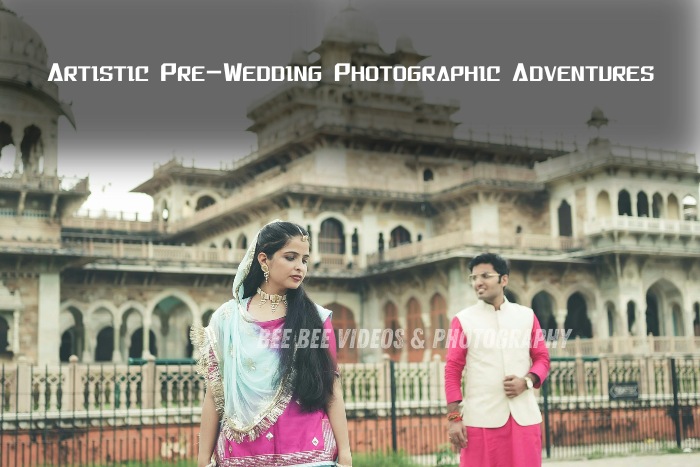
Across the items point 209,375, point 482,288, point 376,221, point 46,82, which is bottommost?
point 209,375

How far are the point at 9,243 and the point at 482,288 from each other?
20.9 m

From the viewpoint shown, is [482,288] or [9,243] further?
[9,243]

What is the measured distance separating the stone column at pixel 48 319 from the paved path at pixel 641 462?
16.3 meters

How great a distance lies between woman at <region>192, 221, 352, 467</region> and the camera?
11.7ft

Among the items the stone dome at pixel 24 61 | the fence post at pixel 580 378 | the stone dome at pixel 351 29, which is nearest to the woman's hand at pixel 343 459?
the fence post at pixel 580 378

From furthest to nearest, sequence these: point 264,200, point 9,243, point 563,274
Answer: point 264,200
point 563,274
point 9,243

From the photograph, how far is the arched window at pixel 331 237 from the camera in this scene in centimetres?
2917

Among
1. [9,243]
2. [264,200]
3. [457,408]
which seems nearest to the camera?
[457,408]

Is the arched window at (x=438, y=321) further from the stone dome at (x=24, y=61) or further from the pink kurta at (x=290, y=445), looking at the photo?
the pink kurta at (x=290, y=445)

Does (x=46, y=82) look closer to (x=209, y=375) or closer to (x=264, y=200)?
(x=264, y=200)

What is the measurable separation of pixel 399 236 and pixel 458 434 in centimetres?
2520

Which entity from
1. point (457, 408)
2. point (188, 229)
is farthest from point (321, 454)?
point (188, 229)

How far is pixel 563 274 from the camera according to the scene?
2648 centimetres

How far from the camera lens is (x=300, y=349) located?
12.0 ft
